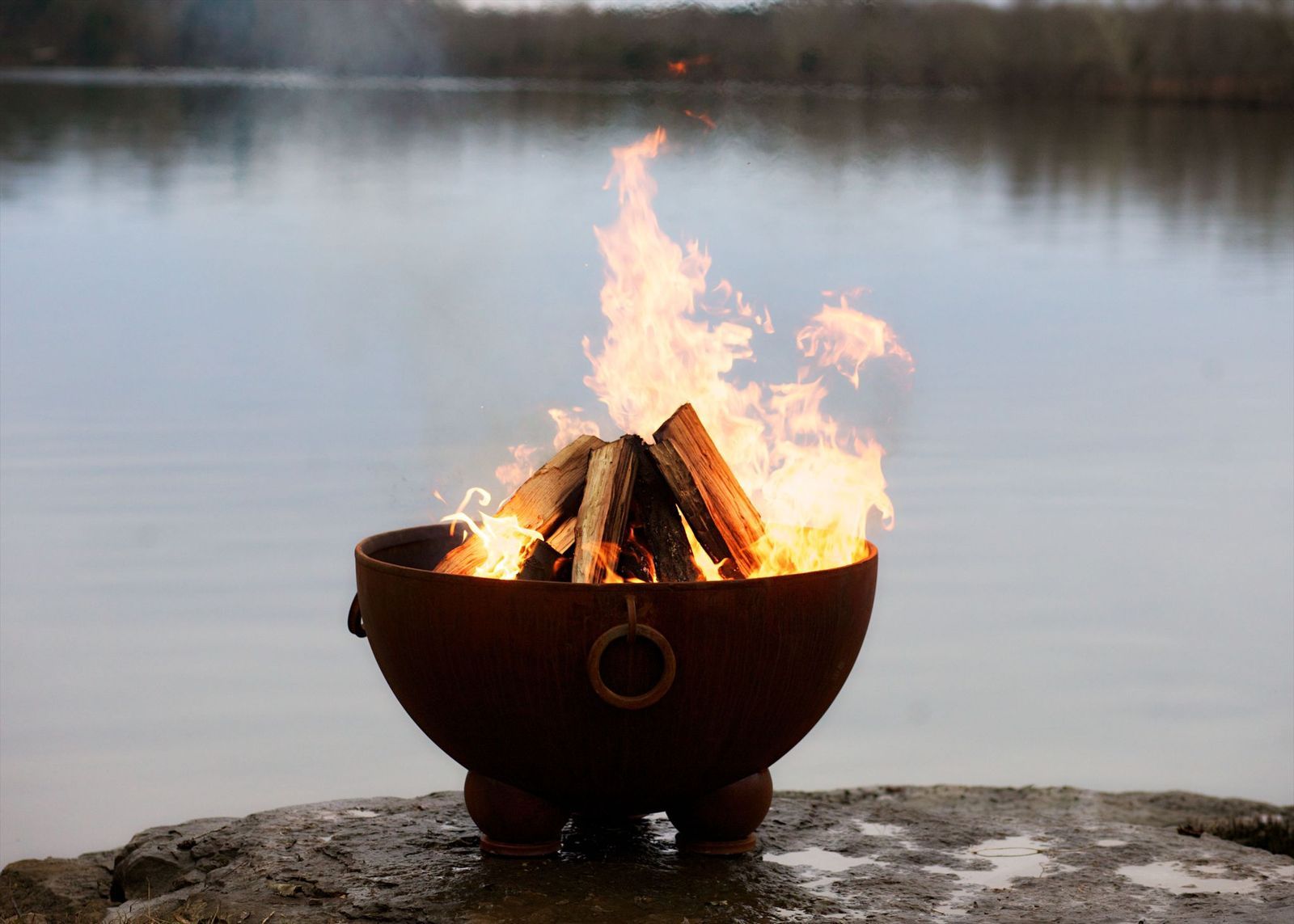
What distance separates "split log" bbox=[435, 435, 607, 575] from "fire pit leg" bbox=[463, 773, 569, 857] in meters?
0.40

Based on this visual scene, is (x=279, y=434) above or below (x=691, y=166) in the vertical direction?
below

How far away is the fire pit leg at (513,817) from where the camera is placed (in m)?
2.91

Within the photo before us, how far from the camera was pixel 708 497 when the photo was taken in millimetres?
2922

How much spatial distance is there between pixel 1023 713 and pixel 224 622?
2.27 metres

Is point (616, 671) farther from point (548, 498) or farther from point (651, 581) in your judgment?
point (548, 498)

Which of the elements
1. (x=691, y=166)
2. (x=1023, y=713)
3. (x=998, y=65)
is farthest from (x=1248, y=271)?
(x=1023, y=713)

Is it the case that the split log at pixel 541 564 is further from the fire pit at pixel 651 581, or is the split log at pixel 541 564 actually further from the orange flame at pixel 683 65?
the orange flame at pixel 683 65

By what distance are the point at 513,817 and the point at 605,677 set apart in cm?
42

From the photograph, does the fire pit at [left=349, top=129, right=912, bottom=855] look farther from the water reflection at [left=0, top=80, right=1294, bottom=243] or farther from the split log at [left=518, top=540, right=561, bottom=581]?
the water reflection at [left=0, top=80, right=1294, bottom=243]

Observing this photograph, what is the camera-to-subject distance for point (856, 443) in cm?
315

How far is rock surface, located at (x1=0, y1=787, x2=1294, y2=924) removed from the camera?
9.10ft

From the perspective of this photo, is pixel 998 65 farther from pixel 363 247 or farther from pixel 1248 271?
pixel 363 247

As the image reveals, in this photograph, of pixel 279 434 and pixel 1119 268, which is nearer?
pixel 279 434

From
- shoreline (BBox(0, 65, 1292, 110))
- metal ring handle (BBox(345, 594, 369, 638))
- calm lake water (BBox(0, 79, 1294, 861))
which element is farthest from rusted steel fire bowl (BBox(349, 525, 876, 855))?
shoreline (BBox(0, 65, 1292, 110))
